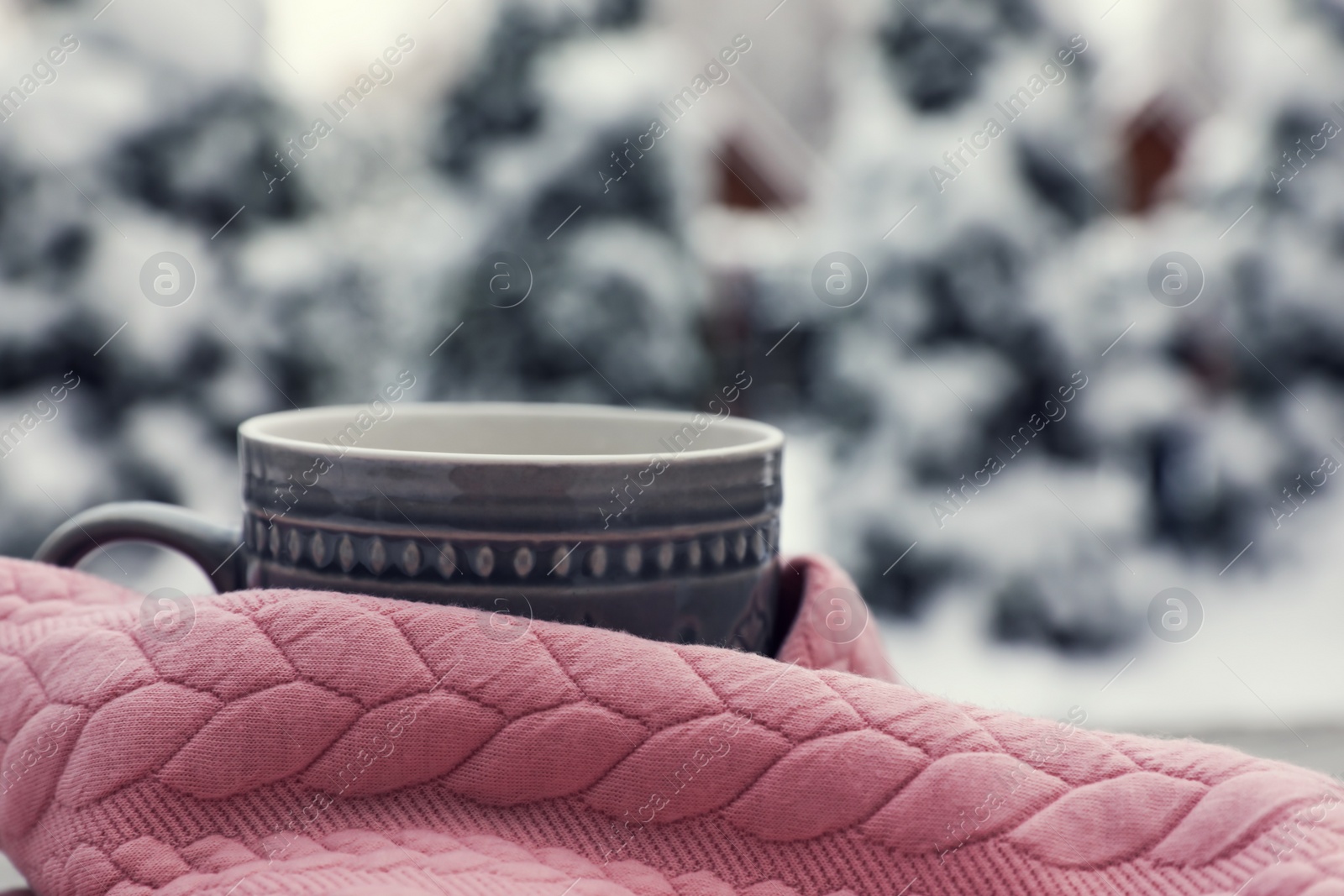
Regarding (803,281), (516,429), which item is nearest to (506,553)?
(516,429)

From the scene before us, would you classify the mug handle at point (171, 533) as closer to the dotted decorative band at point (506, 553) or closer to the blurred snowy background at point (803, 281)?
the dotted decorative band at point (506, 553)

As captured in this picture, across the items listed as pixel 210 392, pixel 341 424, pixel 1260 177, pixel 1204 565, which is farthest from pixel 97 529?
pixel 1260 177

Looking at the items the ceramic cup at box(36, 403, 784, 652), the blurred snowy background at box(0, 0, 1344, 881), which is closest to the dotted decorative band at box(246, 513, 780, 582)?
the ceramic cup at box(36, 403, 784, 652)

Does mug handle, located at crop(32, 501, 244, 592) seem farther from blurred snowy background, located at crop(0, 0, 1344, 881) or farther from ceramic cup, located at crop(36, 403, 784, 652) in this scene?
blurred snowy background, located at crop(0, 0, 1344, 881)

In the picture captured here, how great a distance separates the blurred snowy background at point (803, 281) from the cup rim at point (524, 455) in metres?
0.70

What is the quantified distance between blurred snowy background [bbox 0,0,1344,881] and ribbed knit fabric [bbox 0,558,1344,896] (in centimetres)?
77

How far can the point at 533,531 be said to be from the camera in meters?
0.32

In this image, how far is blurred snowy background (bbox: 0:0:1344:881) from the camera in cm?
114

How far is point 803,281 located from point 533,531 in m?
1.11

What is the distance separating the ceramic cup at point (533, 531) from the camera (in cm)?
32

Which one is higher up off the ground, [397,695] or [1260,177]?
[1260,177]

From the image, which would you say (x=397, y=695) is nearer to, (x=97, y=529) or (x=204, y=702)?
(x=204, y=702)

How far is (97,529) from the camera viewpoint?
405 millimetres

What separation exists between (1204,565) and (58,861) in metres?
1.34
